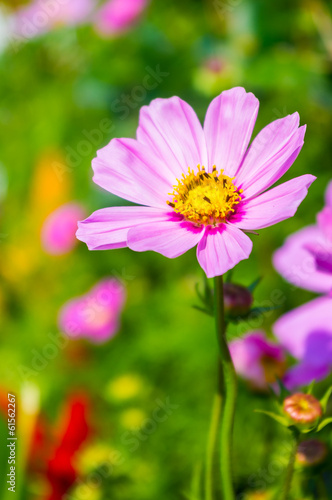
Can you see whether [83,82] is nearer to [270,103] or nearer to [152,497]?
[270,103]

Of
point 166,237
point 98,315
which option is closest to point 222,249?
point 166,237

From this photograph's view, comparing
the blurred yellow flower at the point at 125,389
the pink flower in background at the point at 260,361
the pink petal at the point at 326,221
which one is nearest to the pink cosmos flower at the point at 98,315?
the blurred yellow flower at the point at 125,389

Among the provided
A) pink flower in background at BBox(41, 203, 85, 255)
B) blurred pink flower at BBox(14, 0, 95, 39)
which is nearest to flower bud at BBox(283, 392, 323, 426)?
pink flower in background at BBox(41, 203, 85, 255)

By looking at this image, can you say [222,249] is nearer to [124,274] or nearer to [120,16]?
[124,274]

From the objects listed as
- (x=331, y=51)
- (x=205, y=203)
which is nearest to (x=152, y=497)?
(x=205, y=203)

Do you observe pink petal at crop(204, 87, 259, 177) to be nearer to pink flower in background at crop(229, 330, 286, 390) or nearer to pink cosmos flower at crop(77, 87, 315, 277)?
pink cosmos flower at crop(77, 87, 315, 277)
